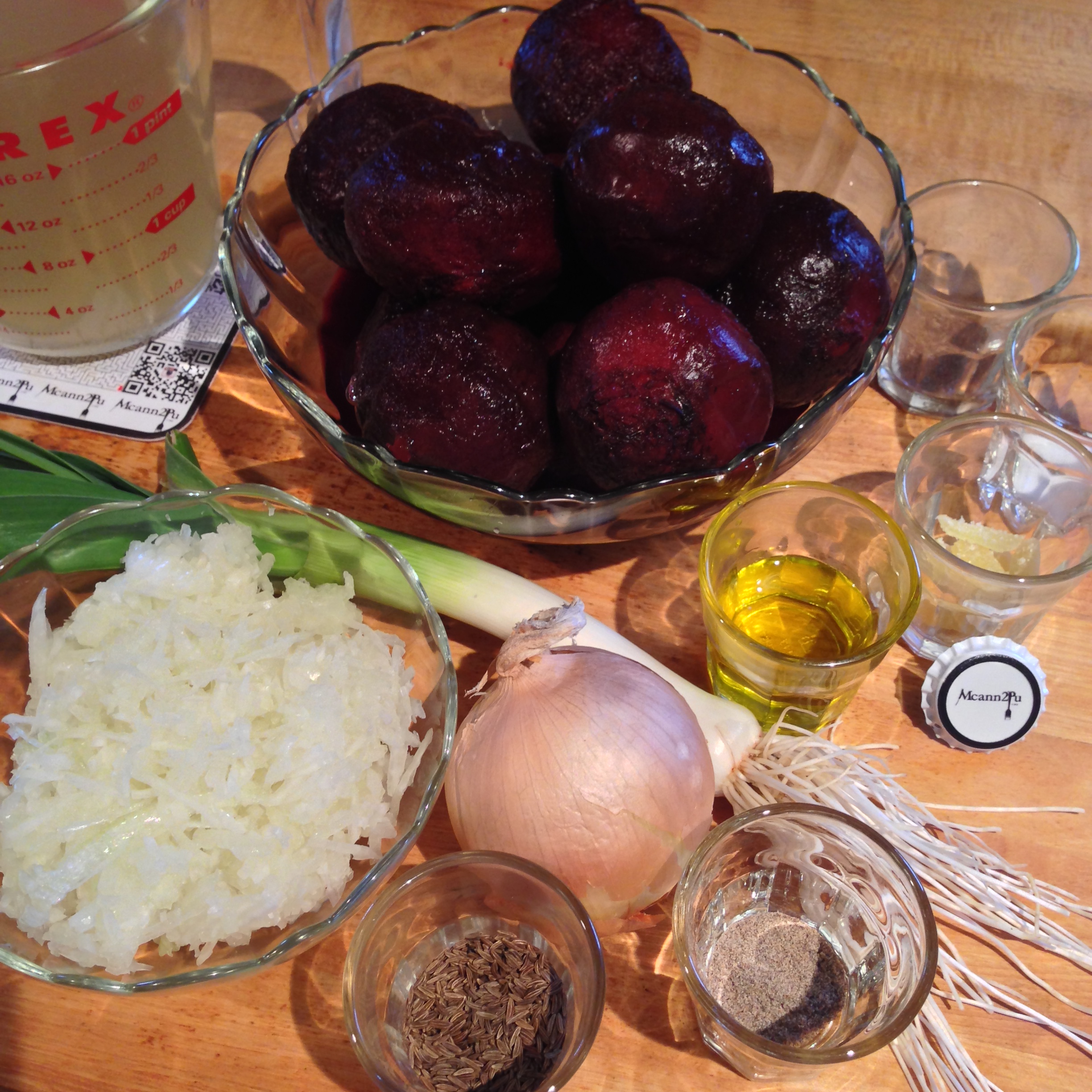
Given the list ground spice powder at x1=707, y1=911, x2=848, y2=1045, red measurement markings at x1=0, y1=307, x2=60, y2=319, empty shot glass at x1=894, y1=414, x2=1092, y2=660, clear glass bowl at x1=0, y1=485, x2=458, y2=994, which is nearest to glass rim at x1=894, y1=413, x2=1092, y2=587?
empty shot glass at x1=894, y1=414, x2=1092, y2=660

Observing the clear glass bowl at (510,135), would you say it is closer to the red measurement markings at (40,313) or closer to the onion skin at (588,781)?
the onion skin at (588,781)

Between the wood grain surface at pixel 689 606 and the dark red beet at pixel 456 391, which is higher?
the dark red beet at pixel 456 391

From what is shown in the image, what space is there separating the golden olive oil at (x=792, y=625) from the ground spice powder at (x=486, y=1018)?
1.03 feet

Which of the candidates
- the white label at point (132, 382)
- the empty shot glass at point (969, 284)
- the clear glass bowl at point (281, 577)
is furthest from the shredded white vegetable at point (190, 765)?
the empty shot glass at point (969, 284)

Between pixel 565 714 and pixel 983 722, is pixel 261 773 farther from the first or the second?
pixel 983 722

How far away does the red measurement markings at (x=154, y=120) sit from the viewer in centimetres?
101

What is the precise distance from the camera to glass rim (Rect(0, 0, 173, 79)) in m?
0.88

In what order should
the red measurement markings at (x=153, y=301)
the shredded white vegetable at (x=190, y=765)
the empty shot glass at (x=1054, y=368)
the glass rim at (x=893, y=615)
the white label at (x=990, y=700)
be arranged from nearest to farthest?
the shredded white vegetable at (x=190, y=765)
the glass rim at (x=893, y=615)
the white label at (x=990, y=700)
the empty shot glass at (x=1054, y=368)
the red measurement markings at (x=153, y=301)

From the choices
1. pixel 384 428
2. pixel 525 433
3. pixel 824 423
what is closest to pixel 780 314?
pixel 824 423

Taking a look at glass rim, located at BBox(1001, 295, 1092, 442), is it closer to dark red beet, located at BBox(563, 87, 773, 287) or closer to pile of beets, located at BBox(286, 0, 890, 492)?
pile of beets, located at BBox(286, 0, 890, 492)

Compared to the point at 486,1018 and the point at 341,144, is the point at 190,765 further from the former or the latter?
the point at 341,144

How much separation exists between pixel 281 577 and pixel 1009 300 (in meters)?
0.97

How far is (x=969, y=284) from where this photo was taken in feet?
4.24

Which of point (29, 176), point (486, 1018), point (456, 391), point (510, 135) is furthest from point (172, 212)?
point (486, 1018)
